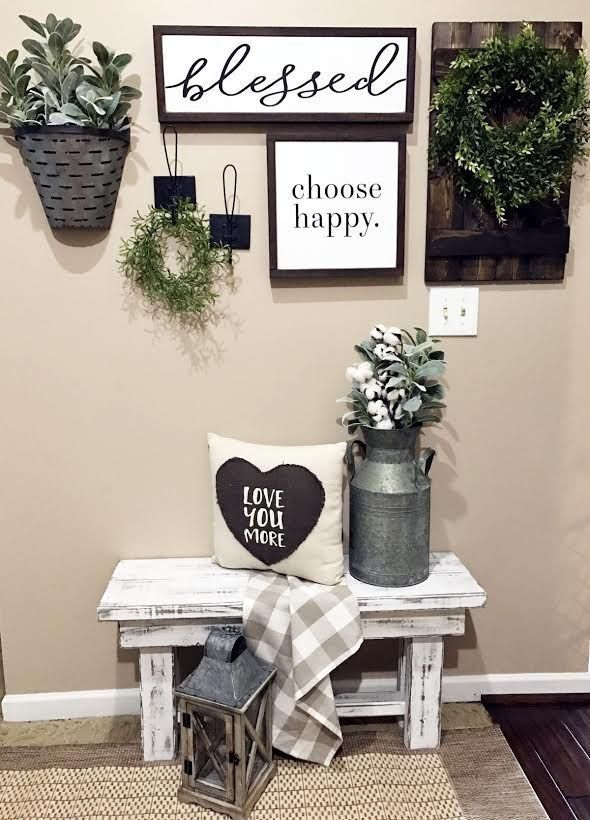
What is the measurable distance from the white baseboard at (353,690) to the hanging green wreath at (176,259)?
3.47 ft

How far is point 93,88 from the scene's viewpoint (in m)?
1.59

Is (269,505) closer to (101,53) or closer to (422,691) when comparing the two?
(422,691)

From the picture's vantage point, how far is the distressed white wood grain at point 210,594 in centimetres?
166

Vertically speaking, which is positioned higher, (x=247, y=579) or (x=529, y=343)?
(x=529, y=343)

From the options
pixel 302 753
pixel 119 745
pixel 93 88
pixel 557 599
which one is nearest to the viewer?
pixel 93 88

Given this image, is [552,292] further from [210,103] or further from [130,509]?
[130,509]

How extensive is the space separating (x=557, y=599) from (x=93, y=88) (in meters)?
1.73

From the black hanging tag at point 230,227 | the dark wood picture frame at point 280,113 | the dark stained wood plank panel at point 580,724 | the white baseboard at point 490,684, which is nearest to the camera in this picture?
the dark wood picture frame at point 280,113

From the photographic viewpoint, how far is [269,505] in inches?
67.6

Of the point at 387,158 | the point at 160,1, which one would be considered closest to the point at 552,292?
the point at 387,158

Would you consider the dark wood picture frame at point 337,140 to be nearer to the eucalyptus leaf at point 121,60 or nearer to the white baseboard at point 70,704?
the eucalyptus leaf at point 121,60

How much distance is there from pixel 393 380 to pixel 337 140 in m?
0.58

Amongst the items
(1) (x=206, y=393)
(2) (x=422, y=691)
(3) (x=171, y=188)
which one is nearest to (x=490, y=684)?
(2) (x=422, y=691)

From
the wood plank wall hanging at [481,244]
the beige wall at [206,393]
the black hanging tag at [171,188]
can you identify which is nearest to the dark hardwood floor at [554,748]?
the beige wall at [206,393]
